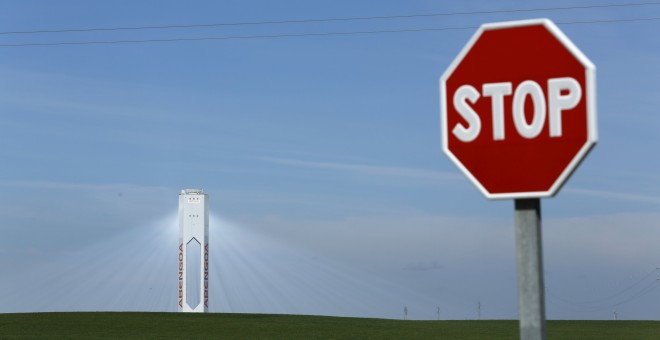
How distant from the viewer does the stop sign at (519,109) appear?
17.9 feet

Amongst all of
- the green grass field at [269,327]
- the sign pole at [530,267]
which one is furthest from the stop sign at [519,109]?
the green grass field at [269,327]

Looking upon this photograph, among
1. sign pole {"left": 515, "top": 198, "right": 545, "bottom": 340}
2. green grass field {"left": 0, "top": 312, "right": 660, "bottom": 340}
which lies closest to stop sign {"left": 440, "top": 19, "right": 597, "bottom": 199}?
sign pole {"left": 515, "top": 198, "right": 545, "bottom": 340}

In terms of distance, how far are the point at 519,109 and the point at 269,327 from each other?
130 ft

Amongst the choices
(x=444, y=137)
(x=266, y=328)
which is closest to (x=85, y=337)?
(x=266, y=328)

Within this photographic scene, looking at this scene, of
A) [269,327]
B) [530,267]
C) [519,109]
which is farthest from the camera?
[269,327]

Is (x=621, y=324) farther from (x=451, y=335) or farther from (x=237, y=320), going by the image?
(x=237, y=320)

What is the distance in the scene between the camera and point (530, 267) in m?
5.62

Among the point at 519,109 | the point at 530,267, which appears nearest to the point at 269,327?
the point at 530,267

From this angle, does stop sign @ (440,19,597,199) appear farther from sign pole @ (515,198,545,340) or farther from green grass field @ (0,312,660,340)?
green grass field @ (0,312,660,340)

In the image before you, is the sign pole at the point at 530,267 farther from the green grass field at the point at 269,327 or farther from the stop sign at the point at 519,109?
the green grass field at the point at 269,327

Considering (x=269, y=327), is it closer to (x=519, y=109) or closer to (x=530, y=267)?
(x=530, y=267)

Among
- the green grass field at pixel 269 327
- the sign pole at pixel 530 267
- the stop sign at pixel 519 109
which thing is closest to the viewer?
the stop sign at pixel 519 109

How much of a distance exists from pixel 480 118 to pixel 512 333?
3751 centimetres

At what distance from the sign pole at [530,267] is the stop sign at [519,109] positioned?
128 millimetres
